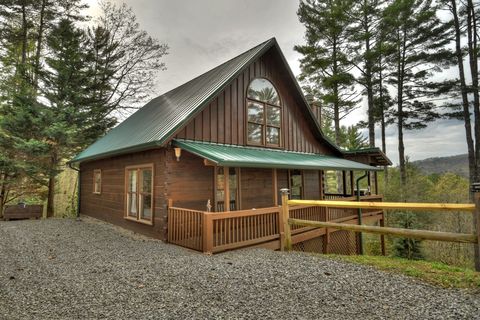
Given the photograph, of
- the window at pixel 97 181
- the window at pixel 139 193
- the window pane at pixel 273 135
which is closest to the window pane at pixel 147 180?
the window at pixel 139 193

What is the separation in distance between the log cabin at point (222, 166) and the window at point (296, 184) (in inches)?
1.7

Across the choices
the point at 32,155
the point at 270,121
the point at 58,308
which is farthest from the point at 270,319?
the point at 32,155

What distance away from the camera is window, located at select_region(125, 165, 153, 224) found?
8.00 meters

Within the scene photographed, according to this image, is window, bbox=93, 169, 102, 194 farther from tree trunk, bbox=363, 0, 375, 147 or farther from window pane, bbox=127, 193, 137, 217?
tree trunk, bbox=363, 0, 375, 147

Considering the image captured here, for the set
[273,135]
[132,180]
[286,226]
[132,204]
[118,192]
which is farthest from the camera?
[273,135]

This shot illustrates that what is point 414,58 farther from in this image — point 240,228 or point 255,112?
point 240,228

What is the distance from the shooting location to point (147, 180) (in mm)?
8156

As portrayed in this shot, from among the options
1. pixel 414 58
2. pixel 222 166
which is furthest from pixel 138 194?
pixel 414 58

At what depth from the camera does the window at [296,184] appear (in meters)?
11.1

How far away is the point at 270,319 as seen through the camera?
2912mm

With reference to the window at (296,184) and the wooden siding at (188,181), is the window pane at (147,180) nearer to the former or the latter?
the wooden siding at (188,181)

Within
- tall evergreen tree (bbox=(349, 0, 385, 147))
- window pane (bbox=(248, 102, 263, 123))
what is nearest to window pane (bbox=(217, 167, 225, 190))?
window pane (bbox=(248, 102, 263, 123))

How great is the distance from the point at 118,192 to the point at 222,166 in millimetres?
4805

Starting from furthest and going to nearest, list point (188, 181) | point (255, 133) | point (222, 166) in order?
point (255, 133), point (188, 181), point (222, 166)
